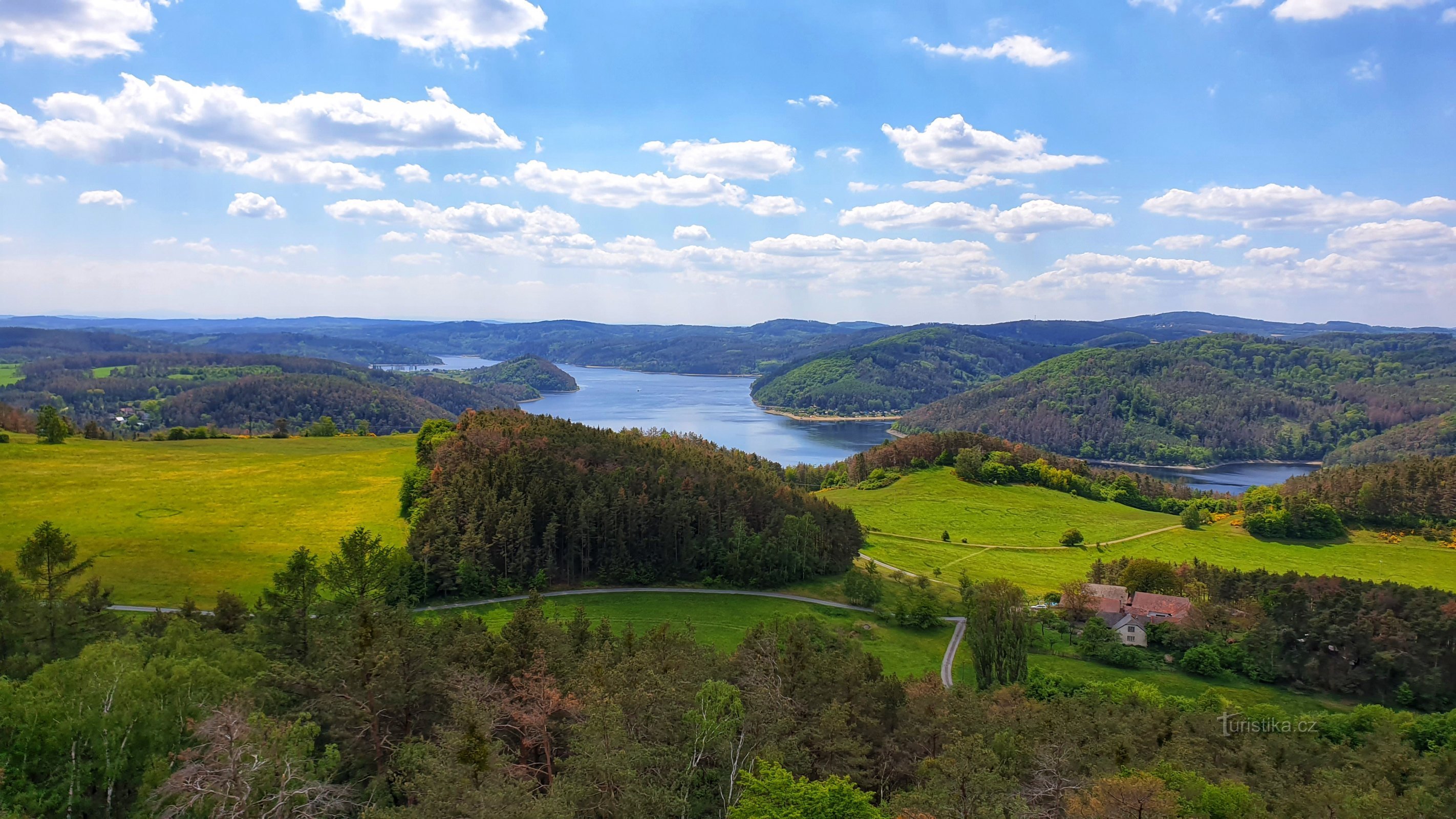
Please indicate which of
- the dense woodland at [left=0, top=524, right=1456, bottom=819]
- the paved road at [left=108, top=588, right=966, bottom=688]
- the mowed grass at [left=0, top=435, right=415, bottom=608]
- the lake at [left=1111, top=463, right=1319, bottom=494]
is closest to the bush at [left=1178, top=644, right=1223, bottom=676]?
the dense woodland at [left=0, top=524, right=1456, bottom=819]

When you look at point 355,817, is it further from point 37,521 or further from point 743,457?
point 743,457

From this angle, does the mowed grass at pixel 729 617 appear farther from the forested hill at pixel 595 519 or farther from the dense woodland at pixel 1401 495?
the dense woodland at pixel 1401 495

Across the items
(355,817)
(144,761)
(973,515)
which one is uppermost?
(144,761)

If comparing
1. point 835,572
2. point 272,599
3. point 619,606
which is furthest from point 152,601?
point 835,572

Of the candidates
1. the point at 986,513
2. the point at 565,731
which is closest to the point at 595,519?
the point at 565,731

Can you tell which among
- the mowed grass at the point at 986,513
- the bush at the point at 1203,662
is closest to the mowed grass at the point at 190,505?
the mowed grass at the point at 986,513

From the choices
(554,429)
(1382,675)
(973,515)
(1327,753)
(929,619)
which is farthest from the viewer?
(973,515)

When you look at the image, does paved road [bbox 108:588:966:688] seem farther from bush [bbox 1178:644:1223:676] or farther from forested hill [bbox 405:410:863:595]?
bush [bbox 1178:644:1223:676]

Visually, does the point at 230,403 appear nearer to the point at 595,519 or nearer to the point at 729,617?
the point at 595,519
